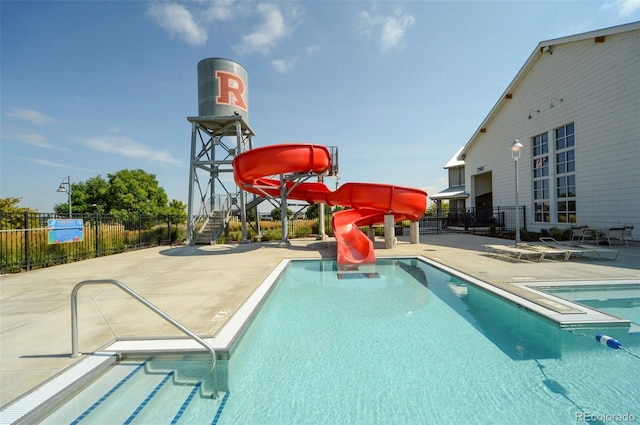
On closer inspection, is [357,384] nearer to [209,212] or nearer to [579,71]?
[209,212]

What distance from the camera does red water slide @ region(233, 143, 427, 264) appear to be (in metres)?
12.2

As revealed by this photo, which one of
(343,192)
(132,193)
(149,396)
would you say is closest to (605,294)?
(149,396)

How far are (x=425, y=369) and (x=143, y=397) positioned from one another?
325 cm

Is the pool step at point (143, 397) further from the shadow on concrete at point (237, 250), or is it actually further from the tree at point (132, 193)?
the tree at point (132, 193)

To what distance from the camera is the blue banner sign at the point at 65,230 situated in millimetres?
10430

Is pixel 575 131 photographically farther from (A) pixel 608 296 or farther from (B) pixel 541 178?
(A) pixel 608 296

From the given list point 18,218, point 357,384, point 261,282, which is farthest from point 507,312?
point 18,218

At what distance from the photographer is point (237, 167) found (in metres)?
13.2

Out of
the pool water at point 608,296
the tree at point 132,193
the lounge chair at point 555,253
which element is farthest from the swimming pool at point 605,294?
the tree at point 132,193

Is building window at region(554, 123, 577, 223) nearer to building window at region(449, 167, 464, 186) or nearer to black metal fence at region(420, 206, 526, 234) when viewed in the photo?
black metal fence at region(420, 206, 526, 234)

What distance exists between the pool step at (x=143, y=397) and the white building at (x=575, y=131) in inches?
699

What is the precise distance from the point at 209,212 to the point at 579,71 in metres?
22.6

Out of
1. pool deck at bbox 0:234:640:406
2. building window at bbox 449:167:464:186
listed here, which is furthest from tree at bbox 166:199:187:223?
pool deck at bbox 0:234:640:406

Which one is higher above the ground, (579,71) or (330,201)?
(579,71)
